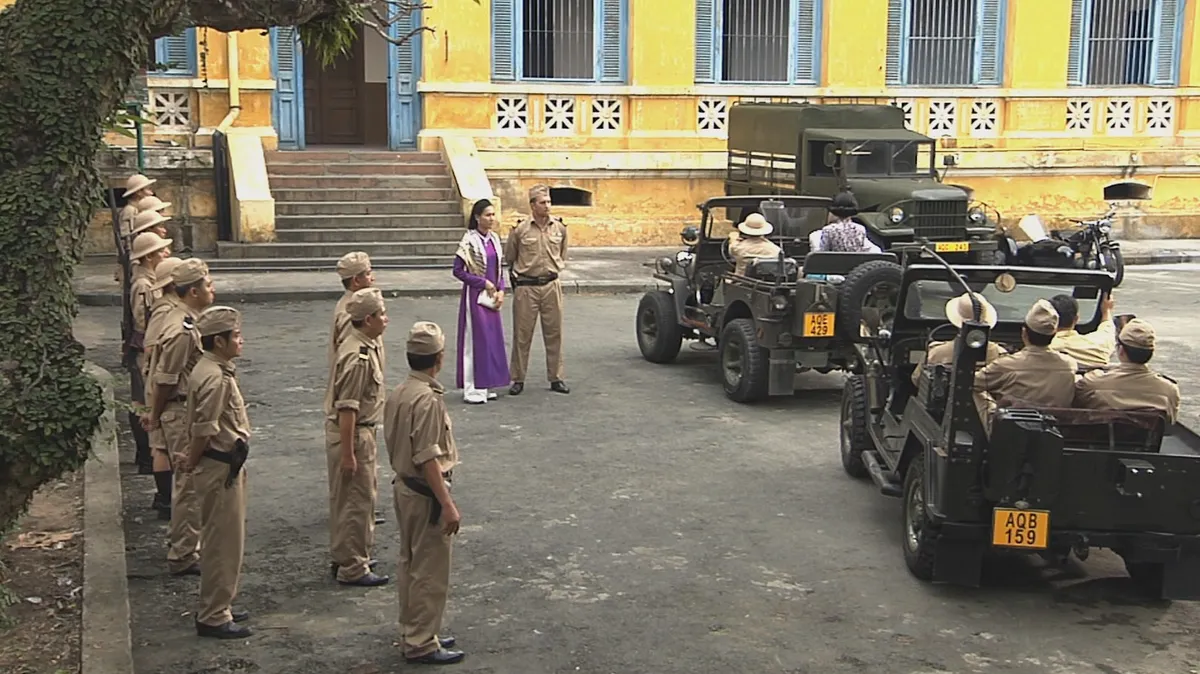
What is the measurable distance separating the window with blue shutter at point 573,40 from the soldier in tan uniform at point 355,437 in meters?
15.0

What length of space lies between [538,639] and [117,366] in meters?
7.39

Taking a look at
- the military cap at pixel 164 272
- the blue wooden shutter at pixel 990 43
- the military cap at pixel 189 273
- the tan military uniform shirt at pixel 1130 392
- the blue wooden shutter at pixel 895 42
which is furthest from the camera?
the blue wooden shutter at pixel 990 43

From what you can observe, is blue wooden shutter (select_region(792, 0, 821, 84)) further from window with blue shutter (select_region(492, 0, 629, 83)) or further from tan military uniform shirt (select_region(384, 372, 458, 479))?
tan military uniform shirt (select_region(384, 372, 458, 479))

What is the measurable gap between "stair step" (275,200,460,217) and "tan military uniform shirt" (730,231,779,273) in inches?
335

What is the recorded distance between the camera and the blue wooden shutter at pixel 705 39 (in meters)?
21.6

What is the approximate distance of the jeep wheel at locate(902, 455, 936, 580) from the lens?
6629 mm

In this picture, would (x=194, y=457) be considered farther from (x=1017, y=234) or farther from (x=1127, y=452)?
(x=1017, y=234)

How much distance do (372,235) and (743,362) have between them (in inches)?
361

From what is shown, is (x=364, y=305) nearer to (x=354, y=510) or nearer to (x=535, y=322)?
(x=354, y=510)

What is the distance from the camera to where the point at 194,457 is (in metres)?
5.97

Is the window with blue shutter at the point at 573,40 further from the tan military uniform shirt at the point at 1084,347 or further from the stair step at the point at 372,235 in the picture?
the tan military uniform shirt at the point at 1084,347

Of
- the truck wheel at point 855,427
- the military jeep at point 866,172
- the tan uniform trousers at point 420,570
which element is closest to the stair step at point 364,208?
the military jeep at point 866,172

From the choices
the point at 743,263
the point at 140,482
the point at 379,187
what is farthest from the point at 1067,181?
the point at 140,482

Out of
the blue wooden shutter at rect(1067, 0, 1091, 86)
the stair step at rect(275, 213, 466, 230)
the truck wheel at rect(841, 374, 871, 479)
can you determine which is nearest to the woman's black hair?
the truck wheel at rect(841, 374, 871, 479)
